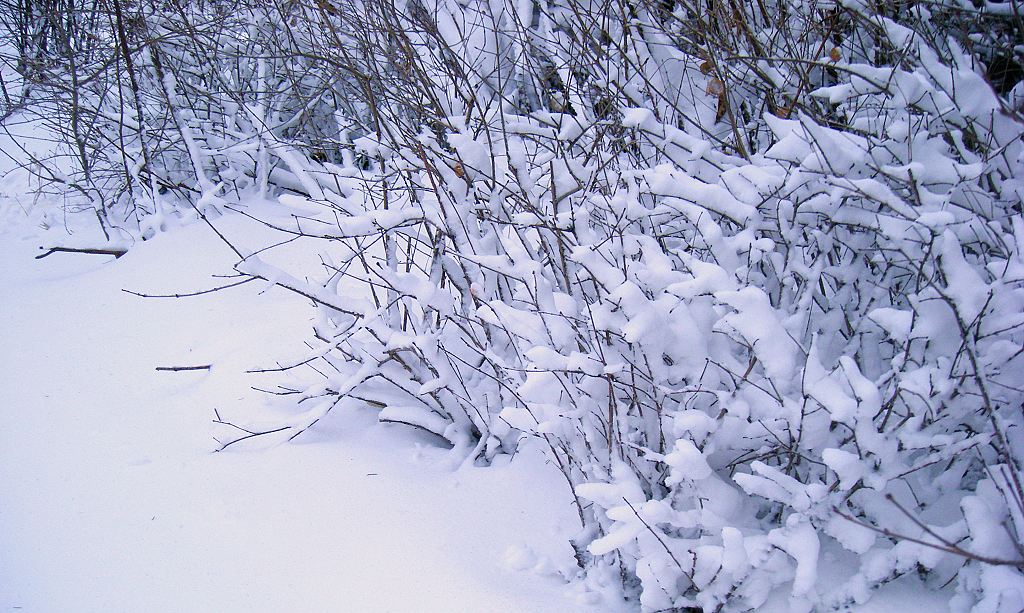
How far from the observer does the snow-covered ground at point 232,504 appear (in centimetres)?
241

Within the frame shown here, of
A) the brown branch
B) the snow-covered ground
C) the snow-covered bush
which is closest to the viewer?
the snow-covered bush

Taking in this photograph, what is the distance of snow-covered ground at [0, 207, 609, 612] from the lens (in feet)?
7.89

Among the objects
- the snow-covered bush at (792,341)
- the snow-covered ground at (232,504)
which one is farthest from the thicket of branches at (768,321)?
the snow-covered ground at (232,504)

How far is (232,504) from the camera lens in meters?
2.83

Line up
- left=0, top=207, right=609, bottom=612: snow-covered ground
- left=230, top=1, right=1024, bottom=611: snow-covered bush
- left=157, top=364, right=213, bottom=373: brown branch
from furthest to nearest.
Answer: left=157, top=364, right=213, bottom=373: brown branch
left=0, top=207, right=609, bottom=612: snow-covered ground
left=230, top=1, right=1024, bottom=611: snow-covered bush

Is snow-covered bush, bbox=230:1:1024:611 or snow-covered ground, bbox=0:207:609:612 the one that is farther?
snow-covered ground, bbox=0:207:609:612

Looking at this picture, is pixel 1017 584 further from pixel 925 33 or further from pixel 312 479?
pixel 312 479

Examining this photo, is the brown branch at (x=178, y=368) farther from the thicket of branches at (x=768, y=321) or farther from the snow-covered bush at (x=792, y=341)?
the snow-covered bush at (x=792, y=341)

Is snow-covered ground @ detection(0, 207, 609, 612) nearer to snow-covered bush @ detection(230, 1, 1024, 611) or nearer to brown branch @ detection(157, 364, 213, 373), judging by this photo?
brown branch @ detection(157, 364, 213, 373)

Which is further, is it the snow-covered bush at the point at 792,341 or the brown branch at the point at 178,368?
the brown branch at the point at 178,368

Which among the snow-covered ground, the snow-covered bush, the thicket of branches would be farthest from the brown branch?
the snow-covered bush

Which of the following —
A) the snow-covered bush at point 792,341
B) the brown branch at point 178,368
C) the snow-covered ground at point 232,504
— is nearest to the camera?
the snow-covered bush at point 792,341

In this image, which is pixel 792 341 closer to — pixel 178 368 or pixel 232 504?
pixel 232 504

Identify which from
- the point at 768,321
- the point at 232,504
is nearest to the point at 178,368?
the point at 232,504
